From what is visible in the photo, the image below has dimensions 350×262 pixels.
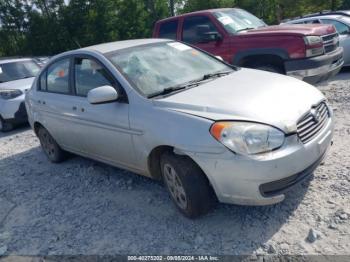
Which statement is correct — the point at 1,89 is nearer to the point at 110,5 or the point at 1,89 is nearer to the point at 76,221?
the point at 76,221

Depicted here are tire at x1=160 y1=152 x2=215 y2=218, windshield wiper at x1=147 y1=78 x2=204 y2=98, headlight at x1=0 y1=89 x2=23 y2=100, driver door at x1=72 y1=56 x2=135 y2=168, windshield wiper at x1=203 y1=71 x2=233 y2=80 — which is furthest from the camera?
headlight at x1=0 y1=89 x2=23 y2=100

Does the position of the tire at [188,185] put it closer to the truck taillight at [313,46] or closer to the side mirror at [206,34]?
the truck taillight at [313,46]

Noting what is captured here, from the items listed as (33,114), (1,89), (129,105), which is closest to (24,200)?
(33,114)

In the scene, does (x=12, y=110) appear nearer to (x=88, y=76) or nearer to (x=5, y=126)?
(x=5, y=126)

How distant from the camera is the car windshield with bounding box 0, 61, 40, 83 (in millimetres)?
9009

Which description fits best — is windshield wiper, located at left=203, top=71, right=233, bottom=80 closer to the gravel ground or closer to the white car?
the gravel ground

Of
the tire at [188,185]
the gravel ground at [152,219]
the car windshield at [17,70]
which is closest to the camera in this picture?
the gravel ground at [152,219]

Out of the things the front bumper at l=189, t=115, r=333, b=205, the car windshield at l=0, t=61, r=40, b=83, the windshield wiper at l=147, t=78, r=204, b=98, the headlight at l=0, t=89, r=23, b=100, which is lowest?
A: the headlight at l=0, t=89, r=23, b=100

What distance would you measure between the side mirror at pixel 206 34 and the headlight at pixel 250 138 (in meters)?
4.44

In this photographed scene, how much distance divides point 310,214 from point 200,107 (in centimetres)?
136

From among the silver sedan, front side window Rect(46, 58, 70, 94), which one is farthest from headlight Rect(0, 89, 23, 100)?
the silver sedan

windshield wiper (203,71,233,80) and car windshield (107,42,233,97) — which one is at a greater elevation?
car windshield (107,42,233,97)

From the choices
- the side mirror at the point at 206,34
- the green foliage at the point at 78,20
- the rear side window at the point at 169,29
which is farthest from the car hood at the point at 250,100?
the green foliage at the point at 78,20

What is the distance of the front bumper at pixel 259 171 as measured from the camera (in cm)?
288
